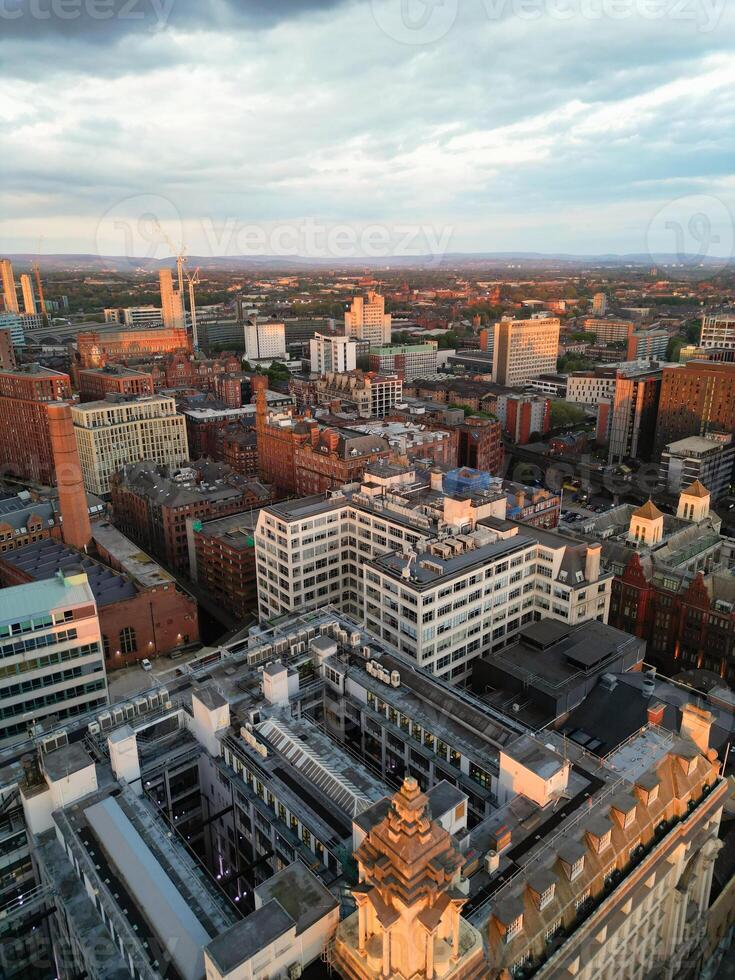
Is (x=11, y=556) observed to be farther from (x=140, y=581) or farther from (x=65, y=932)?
(x=65, y=932)

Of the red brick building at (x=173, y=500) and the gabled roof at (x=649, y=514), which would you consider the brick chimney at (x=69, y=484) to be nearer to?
the red brick building at (x=173, y=500)

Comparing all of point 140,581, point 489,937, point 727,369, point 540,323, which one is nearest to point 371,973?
point 489,937

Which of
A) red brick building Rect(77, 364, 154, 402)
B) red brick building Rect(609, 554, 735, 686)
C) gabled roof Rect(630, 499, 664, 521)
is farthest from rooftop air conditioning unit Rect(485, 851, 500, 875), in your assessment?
red brick building Rect(77, 364, 154, 402)

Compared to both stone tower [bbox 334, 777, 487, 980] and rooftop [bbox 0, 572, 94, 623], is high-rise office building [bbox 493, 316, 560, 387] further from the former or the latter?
stone tower [bbox 334, 777, 487, 980]

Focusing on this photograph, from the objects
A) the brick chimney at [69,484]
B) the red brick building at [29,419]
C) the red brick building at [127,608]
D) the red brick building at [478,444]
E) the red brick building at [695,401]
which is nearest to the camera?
the red brick building at [127,608]

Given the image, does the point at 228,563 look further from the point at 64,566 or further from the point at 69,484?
the point at 69,484

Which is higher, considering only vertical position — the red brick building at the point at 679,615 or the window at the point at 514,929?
the window at the point at 514,929

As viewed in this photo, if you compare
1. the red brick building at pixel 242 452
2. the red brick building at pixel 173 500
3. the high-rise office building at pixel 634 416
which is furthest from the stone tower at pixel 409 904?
the high-rise office building at pixel 634 416

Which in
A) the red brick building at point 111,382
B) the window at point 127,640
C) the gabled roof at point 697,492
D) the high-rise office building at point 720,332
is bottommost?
the window at point 127,640
